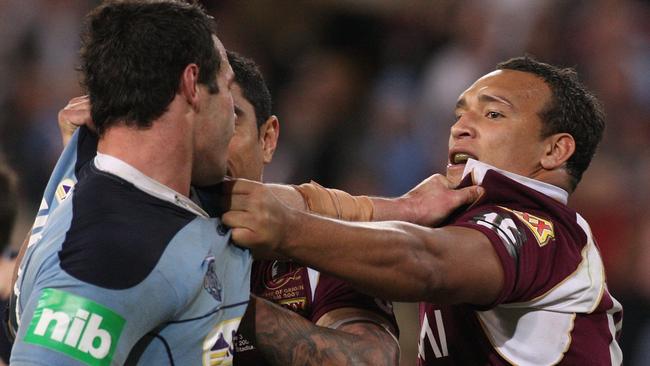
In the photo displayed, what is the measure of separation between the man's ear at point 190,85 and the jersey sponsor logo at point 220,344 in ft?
2.13

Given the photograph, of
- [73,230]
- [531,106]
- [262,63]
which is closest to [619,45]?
[262,63]

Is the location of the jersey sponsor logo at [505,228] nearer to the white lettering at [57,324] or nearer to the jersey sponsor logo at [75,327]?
the jersey sponsor logo at [75,327]

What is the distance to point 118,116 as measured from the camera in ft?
9.73

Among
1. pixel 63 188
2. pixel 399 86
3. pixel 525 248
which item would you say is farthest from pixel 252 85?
pixel 399 86

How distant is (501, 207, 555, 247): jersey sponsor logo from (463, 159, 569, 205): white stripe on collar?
265mm

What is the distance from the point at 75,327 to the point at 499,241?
59.6 inches

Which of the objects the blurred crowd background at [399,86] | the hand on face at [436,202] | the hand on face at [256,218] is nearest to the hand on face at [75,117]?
the hand on face at [256,218]

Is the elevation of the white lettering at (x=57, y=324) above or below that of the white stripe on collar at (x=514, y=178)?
below

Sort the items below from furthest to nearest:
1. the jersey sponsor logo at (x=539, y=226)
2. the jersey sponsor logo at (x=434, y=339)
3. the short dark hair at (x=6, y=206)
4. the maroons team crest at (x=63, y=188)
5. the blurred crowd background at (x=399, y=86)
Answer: the blurred crowd background at (x=399, y=86) < the short dark hair at (x=6, y=206) < the jersey sponsor logo at (x=434, y=339) < the jersey sponsor logo at (x=539, y=226) < the maroons team crest at (x=63, y=188)

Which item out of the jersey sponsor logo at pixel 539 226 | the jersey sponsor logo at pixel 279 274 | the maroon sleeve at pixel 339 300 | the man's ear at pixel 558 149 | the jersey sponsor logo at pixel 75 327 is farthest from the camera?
the man's ear at pixel 558 149

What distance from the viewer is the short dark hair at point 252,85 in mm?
4184

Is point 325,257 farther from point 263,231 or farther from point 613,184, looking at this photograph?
point 613,184

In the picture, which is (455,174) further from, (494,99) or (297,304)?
(297,304)

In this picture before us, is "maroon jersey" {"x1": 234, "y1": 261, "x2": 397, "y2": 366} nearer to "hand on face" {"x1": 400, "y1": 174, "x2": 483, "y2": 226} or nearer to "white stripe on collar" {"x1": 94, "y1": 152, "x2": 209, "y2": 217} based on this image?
"hand on face" {"x1": 400, "y1": 174, "x2": 483, "y2": 226}
